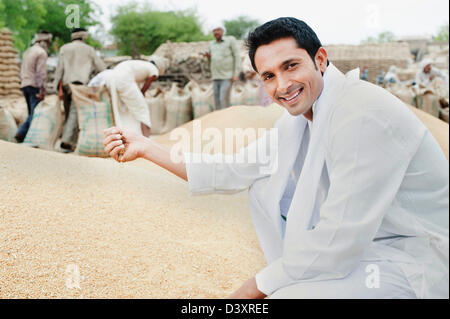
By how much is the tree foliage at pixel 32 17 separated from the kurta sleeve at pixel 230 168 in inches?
46.4

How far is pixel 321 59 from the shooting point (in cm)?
79

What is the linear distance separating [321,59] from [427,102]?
4165mm

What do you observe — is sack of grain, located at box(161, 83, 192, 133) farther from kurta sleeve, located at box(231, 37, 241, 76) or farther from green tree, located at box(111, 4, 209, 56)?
green tree, located at box(111, 4, 209, 56)

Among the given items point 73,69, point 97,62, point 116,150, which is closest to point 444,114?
point 97,62

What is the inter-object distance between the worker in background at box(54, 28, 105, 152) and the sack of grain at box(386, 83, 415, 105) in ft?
9.29

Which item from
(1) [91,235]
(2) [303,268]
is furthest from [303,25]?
(1) [91,235]

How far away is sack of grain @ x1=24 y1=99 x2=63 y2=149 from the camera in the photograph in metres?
3.24

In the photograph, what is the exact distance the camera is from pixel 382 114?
2.35 feet

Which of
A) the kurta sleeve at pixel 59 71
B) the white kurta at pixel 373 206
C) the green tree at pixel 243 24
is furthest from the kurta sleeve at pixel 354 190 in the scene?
the kurta sleeve at pixel 59 71

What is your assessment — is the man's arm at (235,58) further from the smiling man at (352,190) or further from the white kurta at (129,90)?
the smiling man at (352,190)

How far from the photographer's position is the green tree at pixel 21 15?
625 cm

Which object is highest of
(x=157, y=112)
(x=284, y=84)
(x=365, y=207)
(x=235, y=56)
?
(x=284, y=84)

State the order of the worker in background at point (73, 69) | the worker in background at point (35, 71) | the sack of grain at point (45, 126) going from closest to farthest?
1. the sack of grain at point (45, 126)
2. the worker in background at point (73, 69)
3. the worker in background at point (35, 71)

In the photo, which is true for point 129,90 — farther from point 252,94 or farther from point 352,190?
point 352,190
